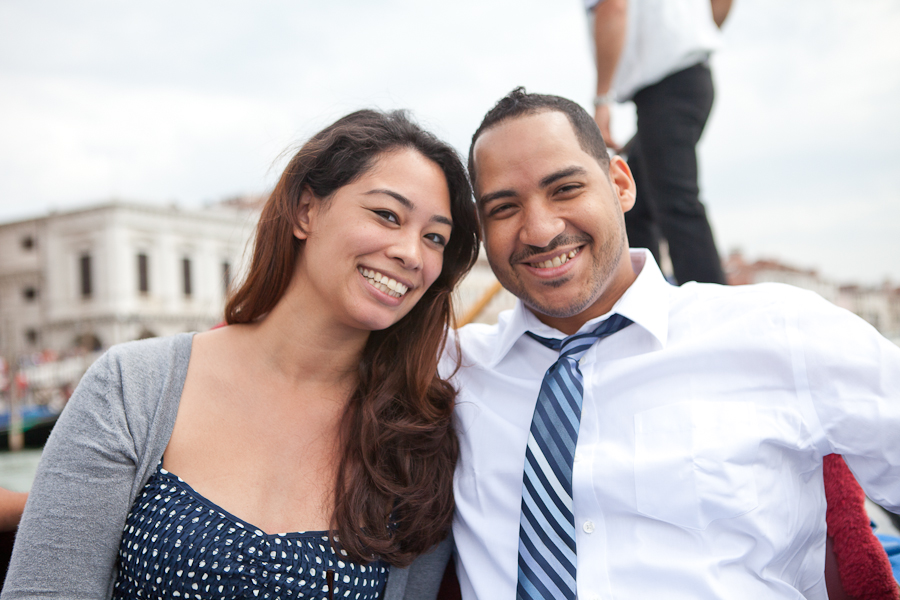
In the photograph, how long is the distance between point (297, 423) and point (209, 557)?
387 millimetres

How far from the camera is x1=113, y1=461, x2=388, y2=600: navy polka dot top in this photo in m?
1.39

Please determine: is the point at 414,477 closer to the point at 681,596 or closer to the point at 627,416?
the point at 627,416

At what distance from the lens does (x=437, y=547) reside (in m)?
1.67

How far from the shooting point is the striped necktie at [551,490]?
4.45ft

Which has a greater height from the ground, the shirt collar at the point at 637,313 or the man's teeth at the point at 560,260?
the man's teeth at the point at 560,260

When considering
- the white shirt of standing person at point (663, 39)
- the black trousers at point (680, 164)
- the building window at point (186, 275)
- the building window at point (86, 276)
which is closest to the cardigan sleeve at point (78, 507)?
the black trousers at point (680, 164)

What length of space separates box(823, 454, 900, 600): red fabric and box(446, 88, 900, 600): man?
1.4 inches

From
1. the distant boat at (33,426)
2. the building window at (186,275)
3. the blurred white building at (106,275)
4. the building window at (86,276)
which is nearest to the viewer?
the distant boat at (33,426)

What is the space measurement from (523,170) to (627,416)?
0.65 meters

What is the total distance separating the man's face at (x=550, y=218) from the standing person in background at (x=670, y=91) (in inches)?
21.0

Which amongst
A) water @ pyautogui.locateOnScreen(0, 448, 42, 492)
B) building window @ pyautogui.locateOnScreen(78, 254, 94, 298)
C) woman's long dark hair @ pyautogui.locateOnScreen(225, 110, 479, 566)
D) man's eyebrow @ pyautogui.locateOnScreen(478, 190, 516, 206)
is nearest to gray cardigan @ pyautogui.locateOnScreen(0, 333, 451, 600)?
woman's long dark hair @ pyautogui.locateOnScreen(225, 110, 479, 566)

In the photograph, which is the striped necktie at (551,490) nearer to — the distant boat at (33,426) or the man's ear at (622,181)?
the man's ear at (622,181)

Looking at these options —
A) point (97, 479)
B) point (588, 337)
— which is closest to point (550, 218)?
point (588, 337)

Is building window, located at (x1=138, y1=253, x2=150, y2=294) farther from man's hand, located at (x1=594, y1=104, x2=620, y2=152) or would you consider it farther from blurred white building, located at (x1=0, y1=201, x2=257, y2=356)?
man's hand, located at (x1=594, y1=104, x2=620, y2=152)
